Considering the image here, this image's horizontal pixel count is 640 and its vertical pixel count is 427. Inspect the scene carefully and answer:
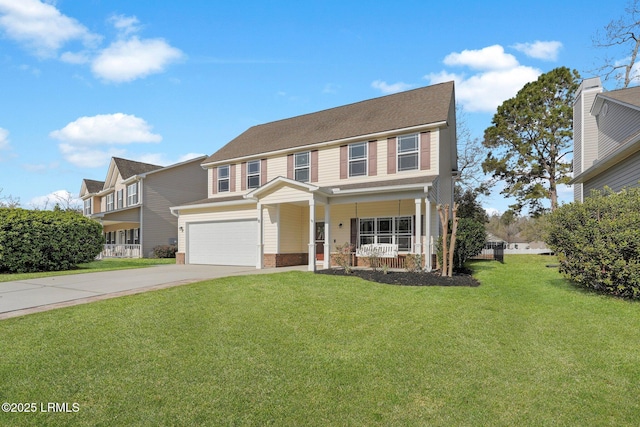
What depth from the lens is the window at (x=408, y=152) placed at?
1394 centimetres

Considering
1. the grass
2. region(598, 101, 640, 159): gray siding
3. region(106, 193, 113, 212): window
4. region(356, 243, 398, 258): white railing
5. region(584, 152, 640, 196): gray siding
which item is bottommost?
the grass

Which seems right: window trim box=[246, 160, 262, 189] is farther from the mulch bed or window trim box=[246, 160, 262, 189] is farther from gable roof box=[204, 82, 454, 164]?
the mulch bed

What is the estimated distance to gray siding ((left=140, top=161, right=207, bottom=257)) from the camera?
24906mm

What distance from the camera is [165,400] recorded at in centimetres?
360

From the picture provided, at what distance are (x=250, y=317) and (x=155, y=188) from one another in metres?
22.5

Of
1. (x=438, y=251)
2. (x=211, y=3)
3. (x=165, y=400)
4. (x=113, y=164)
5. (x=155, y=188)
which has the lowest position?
(x=165, y=400)

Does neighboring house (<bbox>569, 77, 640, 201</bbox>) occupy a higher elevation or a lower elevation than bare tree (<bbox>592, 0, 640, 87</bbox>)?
lower

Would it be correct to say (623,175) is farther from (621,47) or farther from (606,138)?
(621,47)

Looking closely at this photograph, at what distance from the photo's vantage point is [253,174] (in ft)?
59.5

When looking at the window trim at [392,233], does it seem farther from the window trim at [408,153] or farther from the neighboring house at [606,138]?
the neighboring house at [606,138]

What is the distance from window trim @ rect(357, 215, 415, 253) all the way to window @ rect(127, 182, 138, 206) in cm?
1877

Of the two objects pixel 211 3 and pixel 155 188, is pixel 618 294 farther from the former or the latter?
pixel 155 188

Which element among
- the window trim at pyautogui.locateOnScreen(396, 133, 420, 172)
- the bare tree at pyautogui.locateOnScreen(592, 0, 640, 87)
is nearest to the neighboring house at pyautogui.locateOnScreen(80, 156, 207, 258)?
the window trim at pyautogui.locateOnScreen(396, 133, 420, 172)

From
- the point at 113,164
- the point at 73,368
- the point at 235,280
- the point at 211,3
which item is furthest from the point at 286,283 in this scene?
the point at 113,164
